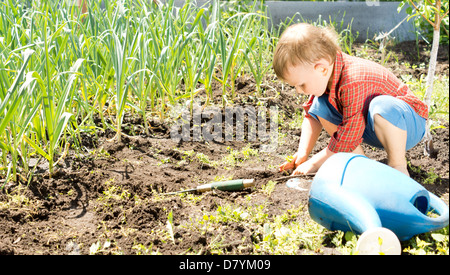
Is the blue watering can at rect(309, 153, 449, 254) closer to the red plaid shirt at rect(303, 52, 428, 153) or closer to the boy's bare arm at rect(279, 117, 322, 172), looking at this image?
the red plaid shirt at rect(303, 52, 428, 153)

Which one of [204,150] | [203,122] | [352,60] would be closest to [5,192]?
[204,150]

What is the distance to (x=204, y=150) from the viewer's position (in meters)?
2.37

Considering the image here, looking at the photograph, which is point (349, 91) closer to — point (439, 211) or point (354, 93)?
point (354, 93)

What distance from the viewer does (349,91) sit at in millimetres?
1890

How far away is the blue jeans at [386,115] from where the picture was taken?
6.11ft

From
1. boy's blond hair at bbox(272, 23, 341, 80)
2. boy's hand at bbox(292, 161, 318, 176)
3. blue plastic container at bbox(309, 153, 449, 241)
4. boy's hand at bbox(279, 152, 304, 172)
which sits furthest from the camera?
boy's hand at bbox(279, 152, 304, 172)

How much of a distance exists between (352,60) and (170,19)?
99 centimetres

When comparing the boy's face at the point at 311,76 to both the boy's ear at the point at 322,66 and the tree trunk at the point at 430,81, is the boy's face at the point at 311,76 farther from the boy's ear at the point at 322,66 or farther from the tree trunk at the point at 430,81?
the tree trunk at the point at 430,81

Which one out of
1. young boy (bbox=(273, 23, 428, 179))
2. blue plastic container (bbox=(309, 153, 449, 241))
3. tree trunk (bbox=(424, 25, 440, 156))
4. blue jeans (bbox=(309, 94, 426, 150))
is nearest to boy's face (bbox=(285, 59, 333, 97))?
young boy (bbox=(273, 23, 428, 179))

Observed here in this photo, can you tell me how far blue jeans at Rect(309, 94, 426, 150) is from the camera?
1861 mm

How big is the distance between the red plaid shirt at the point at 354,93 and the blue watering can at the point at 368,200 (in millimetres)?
412

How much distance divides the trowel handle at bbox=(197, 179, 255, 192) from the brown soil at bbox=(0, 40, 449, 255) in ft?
0.09

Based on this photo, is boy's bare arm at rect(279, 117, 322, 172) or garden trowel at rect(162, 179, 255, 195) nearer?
garden trowel at rect(162, 179, 255, 195)

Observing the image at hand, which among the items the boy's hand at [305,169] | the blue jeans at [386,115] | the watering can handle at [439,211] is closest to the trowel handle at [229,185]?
the boy's hand at [305,169]
